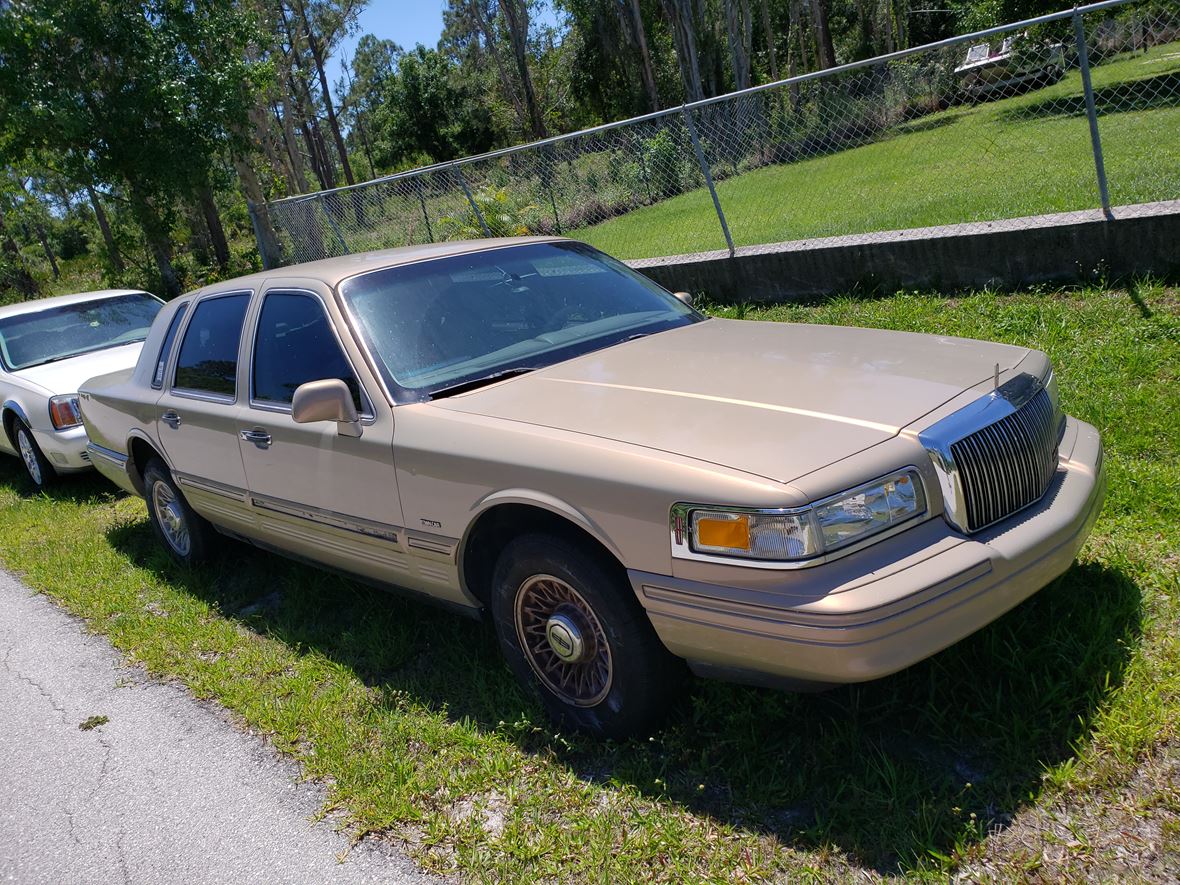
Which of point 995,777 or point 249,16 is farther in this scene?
point 249,16

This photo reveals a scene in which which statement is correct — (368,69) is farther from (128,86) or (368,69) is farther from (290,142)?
(128,86)

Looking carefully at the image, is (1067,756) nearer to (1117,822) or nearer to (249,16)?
(1117,822)

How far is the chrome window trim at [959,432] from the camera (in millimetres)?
2789

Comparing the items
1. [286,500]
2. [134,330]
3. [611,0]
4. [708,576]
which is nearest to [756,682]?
[708,576]

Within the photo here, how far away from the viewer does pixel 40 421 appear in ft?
25.9

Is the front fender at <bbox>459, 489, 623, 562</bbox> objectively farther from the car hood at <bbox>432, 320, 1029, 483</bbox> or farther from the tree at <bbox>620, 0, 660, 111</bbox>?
the tree at <bbox>620, 0, 660, 111</bbox>

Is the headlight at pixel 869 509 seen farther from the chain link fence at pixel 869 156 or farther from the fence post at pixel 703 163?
the fence post at pixel 703 163

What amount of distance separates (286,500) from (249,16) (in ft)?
66.5

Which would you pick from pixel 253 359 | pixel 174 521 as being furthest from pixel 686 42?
pixel 253 359

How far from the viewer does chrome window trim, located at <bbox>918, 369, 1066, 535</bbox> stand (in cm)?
279

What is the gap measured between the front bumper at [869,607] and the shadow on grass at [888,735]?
413 millimetres

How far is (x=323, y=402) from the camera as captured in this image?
3.58 m

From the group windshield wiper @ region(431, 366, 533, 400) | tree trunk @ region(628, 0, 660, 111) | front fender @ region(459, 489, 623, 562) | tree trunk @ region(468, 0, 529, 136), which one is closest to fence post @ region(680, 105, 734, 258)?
windshield wiper @ region(431, 366, 533, 400)

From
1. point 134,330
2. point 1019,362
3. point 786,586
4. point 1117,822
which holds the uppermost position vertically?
point 134,330
